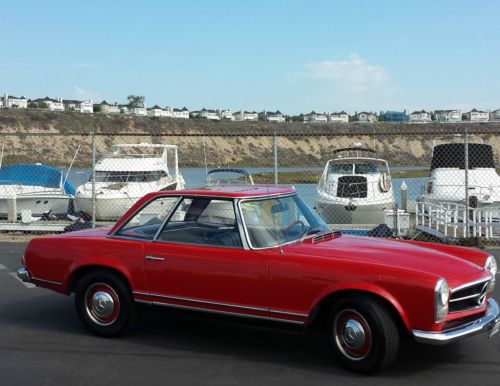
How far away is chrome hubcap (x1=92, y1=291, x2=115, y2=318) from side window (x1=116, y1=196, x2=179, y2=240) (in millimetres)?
578

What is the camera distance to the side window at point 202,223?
19.3 ft

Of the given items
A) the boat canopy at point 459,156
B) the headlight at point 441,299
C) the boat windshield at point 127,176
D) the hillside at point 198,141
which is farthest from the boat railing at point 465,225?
the hillside at point 198,141

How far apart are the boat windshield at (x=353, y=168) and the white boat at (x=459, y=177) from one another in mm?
1997

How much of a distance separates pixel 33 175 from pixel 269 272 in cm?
1754

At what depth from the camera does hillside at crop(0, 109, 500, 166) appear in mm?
59938

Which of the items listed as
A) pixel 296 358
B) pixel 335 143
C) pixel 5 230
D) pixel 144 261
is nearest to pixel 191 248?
pixel 144 261

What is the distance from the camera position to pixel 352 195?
18.8 metres

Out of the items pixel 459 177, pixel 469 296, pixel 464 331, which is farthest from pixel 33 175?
pixel 464 331

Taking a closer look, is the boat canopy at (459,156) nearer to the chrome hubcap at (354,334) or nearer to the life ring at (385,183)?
the life ring at (385,183)

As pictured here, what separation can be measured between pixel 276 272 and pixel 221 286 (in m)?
0.52

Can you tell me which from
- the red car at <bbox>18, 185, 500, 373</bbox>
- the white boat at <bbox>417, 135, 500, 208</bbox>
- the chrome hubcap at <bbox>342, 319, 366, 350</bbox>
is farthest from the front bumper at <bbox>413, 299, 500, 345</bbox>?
the white boat at <bbox>417, 135, 500, 208</bbox>

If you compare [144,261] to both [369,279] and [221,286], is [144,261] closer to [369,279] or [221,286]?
[221,286]

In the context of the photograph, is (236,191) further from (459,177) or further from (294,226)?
(459,177)

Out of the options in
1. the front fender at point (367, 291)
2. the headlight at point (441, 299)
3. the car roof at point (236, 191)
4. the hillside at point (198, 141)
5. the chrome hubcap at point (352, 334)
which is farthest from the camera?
the hillside at point (198, 141)
